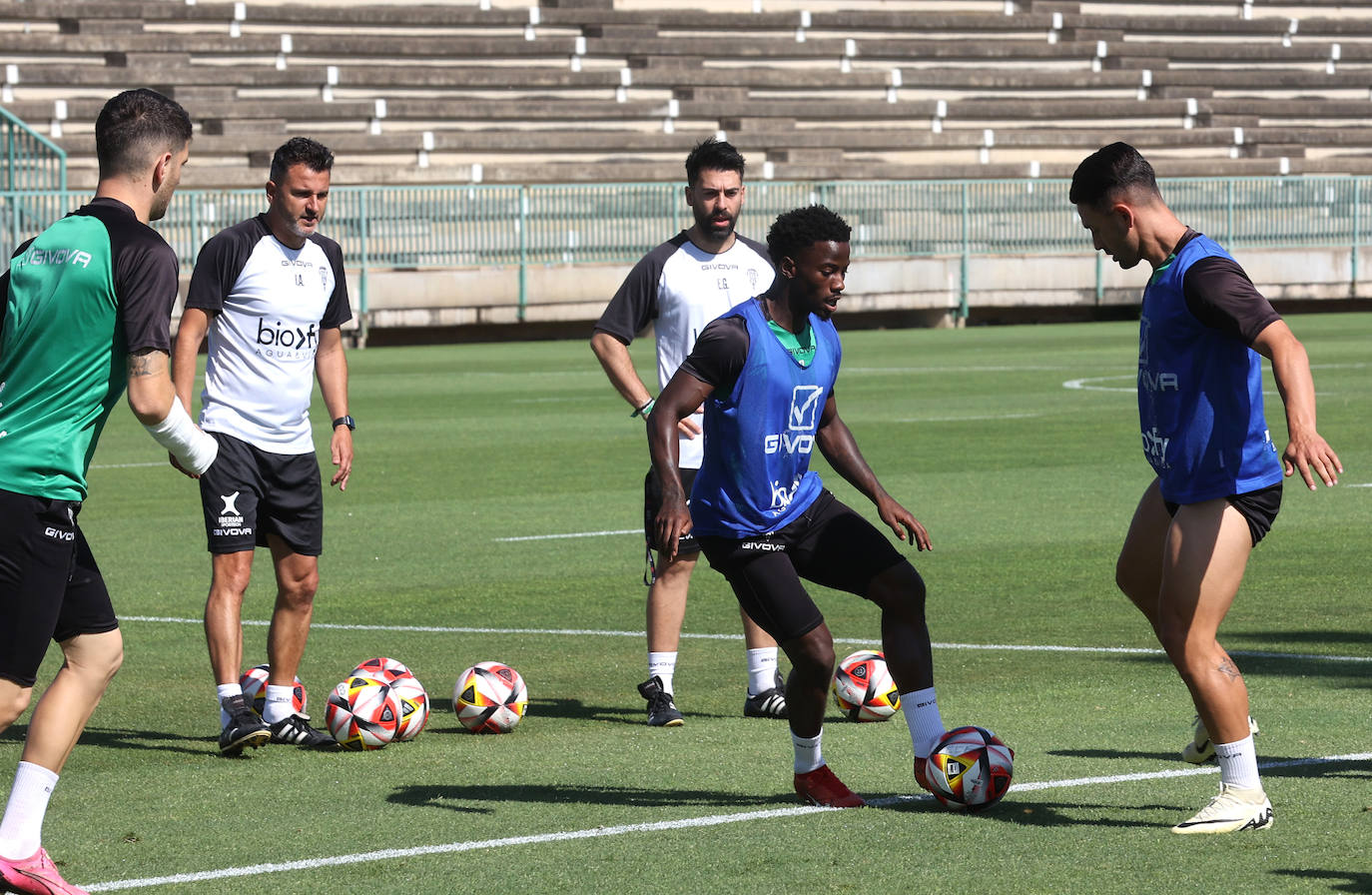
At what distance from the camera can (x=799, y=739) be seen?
21.6 feet

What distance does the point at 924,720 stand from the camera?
21.6 ft

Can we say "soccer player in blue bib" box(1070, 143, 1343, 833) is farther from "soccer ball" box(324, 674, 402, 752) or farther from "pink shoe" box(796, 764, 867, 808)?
"soccer ball" box(324, 674, 402, 752)

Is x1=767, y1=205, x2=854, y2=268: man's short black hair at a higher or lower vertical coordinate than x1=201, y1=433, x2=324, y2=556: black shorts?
higher

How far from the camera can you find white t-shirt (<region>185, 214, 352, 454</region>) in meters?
8.16

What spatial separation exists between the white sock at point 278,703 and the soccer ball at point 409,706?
16.6 inches

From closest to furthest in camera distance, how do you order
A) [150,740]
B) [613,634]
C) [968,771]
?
[968,771]
[150,740]
[613,634]

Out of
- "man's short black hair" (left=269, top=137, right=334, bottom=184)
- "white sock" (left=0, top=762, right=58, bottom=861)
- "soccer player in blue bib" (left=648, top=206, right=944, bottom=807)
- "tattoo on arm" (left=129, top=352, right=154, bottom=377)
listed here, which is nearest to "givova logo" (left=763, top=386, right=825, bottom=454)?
"soccer player in blue bib" (left=648, top=206, right=944, bottom=807)

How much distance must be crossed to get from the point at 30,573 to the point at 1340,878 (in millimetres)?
3452

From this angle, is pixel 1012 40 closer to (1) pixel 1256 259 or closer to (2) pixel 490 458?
(1) pixel 1256 259

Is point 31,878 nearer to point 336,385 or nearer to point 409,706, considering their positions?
point 409,706

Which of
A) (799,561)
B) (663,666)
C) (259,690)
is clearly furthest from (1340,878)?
(259,690)

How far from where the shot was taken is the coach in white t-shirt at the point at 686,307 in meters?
8.55

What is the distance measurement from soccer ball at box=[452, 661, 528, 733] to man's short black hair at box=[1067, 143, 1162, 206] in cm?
298

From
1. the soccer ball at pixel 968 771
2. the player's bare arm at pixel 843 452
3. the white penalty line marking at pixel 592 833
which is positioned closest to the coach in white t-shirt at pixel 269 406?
the white penalty line marking at pixel 592 833
